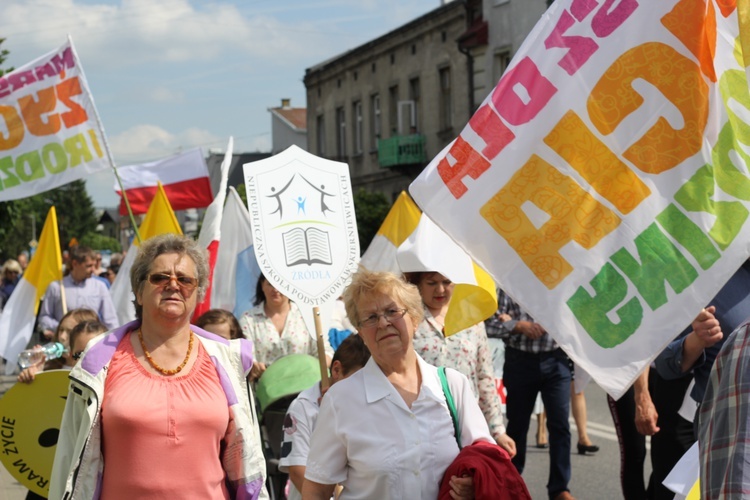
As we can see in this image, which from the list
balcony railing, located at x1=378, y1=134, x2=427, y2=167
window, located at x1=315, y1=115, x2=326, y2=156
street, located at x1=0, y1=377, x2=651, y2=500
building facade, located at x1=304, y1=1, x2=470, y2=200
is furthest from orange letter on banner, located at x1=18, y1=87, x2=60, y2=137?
window, located at x1=315, y1=115, x2=326, y2=156

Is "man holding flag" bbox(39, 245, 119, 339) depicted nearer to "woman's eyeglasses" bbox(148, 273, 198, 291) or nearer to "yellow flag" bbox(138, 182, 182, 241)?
"yellow flag" bbox(138, 182, 182, 241)

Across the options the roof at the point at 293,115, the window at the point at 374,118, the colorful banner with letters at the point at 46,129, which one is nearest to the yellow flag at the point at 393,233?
the colorful banner with letters at the point at 46,129

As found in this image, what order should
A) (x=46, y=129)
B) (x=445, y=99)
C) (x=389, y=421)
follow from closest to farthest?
(x=389, y=421), (x=46, y=129), (x=445, y=99)

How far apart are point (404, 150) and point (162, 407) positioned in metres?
34.9

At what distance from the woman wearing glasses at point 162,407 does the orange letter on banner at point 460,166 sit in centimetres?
103

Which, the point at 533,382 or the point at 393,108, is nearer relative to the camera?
the point at 533,382

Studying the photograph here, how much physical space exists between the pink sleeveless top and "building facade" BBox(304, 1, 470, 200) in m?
30.8

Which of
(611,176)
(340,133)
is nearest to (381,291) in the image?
(611,176)

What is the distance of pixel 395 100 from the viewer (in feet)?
135

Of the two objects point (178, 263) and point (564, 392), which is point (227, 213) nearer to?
point (564, 392)

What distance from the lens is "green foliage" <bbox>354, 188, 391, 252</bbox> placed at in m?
36.7

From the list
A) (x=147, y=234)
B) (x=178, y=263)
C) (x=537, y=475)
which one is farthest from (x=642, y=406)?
(x=147, y=234)

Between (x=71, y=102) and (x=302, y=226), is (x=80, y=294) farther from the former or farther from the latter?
(x=302, y=226)

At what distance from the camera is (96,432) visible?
4.11 metres
